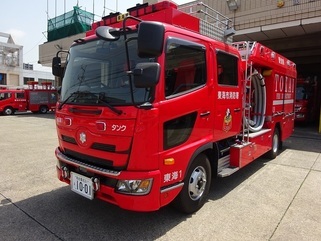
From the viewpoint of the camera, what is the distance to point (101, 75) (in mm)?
3270

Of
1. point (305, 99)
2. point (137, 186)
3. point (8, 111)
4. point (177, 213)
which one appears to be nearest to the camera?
point (137, 186)

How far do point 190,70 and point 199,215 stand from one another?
76.7 inches

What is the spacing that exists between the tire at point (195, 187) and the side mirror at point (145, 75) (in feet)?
4.61

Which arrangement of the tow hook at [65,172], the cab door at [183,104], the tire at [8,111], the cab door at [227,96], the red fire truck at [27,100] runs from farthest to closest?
the red fire truck at [27,100]
the tire at [8,111]
the cab door at [227,96]
the tow hook at [65,172]
the cab door at [183,104]

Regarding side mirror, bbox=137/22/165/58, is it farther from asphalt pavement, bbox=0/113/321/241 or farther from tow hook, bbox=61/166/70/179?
asphalt pavement, bbox=0/113/321/241

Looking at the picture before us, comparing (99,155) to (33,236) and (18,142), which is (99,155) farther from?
(18,142)

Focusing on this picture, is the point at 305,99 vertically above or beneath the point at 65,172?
above

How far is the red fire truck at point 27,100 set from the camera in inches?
908

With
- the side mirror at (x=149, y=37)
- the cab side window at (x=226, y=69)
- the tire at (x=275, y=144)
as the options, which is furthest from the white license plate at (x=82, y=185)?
the tire at (x=275, y=144)

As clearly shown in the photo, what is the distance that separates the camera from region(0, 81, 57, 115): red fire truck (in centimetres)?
2306

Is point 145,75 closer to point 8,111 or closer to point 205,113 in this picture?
point 205,113

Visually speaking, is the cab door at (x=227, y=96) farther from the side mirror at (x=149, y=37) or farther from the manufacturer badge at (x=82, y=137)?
the manufacturer badge at (x=82, y=137)

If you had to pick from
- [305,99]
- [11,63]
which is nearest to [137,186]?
[305,99]

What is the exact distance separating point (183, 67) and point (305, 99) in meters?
13.6
